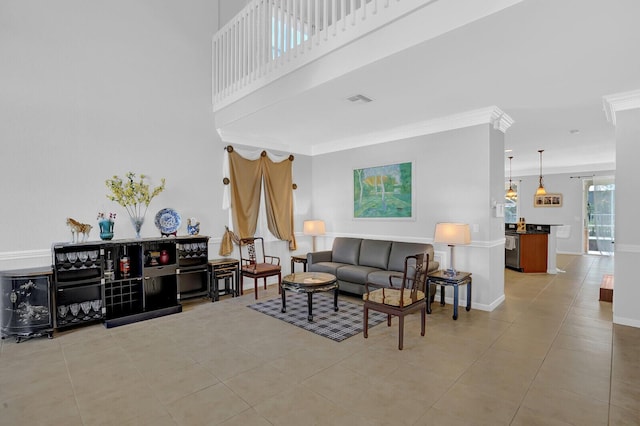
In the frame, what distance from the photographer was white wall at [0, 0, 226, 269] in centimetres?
377

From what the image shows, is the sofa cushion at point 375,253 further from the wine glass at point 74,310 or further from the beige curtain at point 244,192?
the wine glass at point 74,310

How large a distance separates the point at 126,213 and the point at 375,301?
3.57 metres

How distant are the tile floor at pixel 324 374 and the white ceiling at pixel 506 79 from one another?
2680mm

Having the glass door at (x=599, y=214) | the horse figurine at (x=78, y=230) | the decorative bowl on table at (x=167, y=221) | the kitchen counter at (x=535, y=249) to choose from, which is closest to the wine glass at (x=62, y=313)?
the horse figurine at (x=78, y=230)

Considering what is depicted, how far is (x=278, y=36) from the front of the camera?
13.6 feet

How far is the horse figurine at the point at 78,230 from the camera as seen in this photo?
3.88 metres

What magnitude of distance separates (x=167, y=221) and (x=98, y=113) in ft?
5.42

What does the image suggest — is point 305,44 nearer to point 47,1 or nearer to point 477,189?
point 477,189

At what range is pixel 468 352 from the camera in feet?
10.4

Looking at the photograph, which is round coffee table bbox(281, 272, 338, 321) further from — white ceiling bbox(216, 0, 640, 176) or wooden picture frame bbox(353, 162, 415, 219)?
white ceiling bbox(216, 0, 640, 176)

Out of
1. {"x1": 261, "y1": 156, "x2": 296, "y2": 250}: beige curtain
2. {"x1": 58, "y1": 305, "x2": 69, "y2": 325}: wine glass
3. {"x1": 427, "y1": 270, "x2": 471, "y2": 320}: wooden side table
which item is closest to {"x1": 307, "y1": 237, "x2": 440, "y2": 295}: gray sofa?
{"x1": 427, "y1": 270, "x2": 471, "y2": 320}: wooden side table

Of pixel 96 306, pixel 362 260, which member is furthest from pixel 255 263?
pixel 96 306

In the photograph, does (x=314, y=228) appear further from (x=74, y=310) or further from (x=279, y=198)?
(x=74, y=310)

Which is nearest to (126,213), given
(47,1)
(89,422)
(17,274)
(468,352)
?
(17,274)
